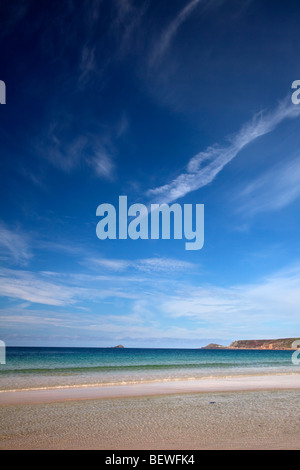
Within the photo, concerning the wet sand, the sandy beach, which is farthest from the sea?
the wet sand

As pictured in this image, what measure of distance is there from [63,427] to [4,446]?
2.10 metres

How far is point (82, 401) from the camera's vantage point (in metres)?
14.5

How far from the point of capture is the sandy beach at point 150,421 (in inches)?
307

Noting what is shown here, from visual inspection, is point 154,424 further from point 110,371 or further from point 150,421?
point 110,371

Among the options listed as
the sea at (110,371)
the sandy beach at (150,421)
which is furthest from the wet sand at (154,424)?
the sea at (110,371)

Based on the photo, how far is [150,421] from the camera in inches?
400

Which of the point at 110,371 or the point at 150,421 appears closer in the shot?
the point at 150,421

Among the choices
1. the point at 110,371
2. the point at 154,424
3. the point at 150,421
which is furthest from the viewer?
the point at 110,371

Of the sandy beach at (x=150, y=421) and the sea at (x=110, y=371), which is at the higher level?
the sandy beach at (x=150, y=421)

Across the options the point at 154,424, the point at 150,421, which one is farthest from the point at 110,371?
the point at 154,424

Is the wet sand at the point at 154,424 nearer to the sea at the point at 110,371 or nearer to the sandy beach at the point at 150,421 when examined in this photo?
the sandy beach at the point at 150,421

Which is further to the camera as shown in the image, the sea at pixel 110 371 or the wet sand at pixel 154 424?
the sea at pixel 110 371

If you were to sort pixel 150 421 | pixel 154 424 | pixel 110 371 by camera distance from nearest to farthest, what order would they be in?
pixel 154 424 → pixel 150 421 → pixel 110 371
